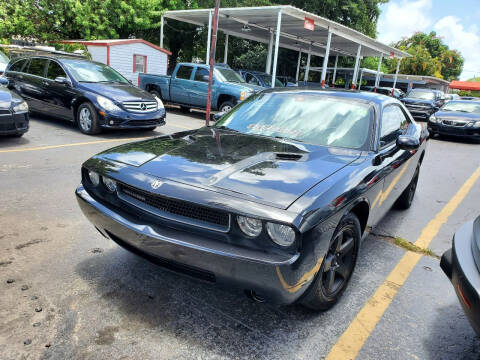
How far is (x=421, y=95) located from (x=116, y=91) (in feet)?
52.4

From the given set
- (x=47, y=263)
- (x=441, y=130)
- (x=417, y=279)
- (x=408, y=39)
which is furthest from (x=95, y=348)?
(x=408, y=39)

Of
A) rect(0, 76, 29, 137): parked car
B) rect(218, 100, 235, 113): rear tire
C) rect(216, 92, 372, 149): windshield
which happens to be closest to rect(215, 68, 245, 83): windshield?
rect(218, 100, 235, 113): rear tire

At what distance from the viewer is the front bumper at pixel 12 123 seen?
6582 mm

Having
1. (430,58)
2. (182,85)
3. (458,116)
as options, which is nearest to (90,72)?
(182,85)

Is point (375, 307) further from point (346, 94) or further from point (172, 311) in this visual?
point (346, 94)

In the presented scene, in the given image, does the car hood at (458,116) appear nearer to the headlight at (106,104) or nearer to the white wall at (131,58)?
the headlight at (106,104)

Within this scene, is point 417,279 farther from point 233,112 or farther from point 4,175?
point 4,175

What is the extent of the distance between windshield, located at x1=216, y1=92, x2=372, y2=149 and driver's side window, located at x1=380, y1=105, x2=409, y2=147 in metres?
0.23

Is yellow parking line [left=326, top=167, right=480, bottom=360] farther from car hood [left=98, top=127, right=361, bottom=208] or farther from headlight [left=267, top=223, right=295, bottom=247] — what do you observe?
car hood [left=98, top=127, right=361, bottom=208]

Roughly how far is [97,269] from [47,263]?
40cm

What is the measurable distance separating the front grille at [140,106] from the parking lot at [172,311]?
14.5 ft

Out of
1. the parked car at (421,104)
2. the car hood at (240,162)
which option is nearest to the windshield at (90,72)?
the car hood at (240,162)

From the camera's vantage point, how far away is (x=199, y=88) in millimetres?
12727

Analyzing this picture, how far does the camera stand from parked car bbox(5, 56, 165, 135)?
26.5 feet
